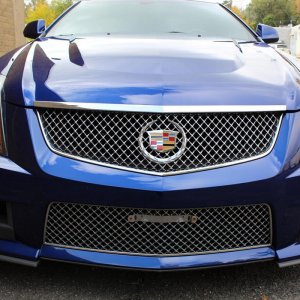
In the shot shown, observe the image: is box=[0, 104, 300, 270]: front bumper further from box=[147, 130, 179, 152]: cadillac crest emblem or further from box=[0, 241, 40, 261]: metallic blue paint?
box=[147, 130, 179, 152]: cadillac crest emblem

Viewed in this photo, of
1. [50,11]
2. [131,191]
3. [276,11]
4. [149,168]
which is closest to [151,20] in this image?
[149,168]

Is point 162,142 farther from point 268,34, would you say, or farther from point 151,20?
point 268,34

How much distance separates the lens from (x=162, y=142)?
2.19 metres

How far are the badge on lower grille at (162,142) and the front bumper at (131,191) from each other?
10 cm

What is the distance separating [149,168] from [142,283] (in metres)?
0.66

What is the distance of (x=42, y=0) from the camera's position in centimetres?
4141

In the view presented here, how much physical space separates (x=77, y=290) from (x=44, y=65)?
1.15 m

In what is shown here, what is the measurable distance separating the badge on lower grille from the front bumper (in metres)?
0.10

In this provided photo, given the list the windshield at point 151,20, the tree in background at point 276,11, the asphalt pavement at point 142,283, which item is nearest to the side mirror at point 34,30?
the windshield at point 151,20

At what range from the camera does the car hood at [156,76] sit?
2223mm

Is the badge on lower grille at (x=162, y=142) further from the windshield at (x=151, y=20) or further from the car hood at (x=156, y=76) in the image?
the windshield at (x=151, y=20)

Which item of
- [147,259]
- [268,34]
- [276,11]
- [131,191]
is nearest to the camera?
[131,191]

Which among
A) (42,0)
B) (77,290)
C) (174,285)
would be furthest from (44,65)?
(42,0)

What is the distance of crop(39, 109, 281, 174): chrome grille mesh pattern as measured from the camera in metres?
2.20
